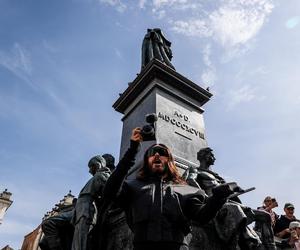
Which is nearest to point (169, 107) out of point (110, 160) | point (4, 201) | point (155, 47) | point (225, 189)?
point (110, 160)

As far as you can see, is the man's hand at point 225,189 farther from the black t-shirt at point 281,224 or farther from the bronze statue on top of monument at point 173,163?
the black t-shirt at point 281,224

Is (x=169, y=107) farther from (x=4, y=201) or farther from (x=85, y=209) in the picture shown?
(x=4, y=201)

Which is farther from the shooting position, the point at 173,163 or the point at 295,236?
the point at 295,236

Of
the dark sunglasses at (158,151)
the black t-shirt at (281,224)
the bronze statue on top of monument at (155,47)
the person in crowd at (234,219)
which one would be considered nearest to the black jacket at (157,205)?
the dark sunglasses at (158,151)

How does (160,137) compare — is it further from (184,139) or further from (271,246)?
(271,246)

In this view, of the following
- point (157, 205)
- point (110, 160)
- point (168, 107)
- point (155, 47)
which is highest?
point (155, 47)

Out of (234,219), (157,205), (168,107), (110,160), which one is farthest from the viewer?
(168,107)

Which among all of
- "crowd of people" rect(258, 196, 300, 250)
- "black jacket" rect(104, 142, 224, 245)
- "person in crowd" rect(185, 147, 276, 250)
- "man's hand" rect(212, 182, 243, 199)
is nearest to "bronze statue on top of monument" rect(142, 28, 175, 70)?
"person in crowd" rect(185, 147, 276, 250)

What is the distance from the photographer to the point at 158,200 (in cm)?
250

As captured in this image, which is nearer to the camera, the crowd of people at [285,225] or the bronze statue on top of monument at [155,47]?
the crowd of people at [285,225]

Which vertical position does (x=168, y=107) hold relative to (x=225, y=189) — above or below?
above

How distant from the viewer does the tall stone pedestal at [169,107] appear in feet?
22.4

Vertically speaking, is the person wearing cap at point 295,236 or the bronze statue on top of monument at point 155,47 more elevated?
the bronze statue on top of monument at point 155,47

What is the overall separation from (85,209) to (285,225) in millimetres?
4577
